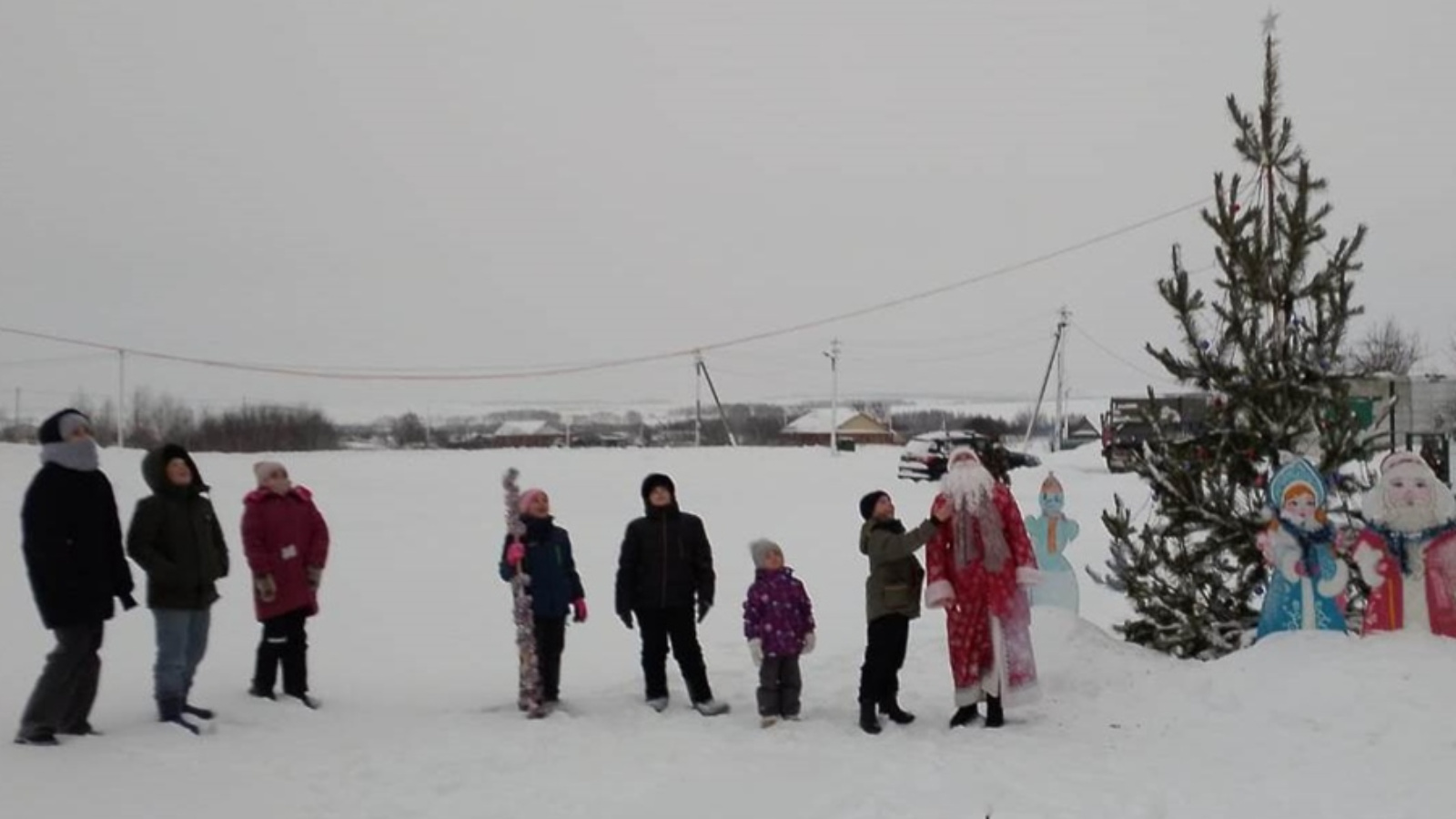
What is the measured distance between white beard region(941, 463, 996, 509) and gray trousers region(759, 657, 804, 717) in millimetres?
1597

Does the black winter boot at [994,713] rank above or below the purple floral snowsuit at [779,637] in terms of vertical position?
below

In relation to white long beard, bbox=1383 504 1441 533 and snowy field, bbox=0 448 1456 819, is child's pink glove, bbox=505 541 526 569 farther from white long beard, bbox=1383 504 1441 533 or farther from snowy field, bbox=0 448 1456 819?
white long beard, bbox=1383 504 1441 533

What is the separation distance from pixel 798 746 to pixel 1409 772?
10.9 feet

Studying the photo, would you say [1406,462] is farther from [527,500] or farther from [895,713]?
[527,500]

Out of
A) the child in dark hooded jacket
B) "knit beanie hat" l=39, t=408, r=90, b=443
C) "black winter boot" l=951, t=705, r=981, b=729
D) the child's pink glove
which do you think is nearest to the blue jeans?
the child in dark hooded jacket

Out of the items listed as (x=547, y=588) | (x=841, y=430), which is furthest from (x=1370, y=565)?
(x=841, y=430)

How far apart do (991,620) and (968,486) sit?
0.92m

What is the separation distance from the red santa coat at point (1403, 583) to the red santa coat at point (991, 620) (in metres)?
2.18

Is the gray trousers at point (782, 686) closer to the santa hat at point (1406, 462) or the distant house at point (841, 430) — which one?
the santa hat at point (1406, 462)

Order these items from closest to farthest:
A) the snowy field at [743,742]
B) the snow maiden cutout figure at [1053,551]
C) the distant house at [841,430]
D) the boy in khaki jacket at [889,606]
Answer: the snowy field at [743,742] → the boy in khaki jacket at [889,606] → the snow maiden cutout figure at [1053,551] → the distant house at [841,430]

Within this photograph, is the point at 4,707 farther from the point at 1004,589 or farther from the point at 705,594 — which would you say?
the point at 1004,589

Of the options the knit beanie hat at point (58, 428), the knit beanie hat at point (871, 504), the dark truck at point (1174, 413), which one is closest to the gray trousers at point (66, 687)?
the knit beanie hat at point (58, 428)

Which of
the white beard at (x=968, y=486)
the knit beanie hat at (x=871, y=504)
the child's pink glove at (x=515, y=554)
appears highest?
the white beard at (x=968, y=486)

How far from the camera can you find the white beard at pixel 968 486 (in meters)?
7.37
